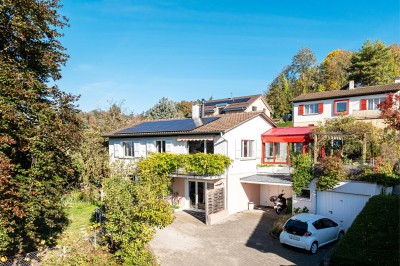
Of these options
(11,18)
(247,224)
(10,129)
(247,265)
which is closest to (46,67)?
(11,18)

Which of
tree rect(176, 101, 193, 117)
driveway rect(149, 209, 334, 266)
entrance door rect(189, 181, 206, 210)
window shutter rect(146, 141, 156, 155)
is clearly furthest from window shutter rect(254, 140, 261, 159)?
tree rect(176, 101, 193, 117)

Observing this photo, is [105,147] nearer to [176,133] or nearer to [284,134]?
[176,133]

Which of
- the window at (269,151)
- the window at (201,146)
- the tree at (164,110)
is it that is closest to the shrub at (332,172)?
the window at (269,151)

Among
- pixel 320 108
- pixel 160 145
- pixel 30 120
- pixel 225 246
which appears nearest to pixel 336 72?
pixel 320 108

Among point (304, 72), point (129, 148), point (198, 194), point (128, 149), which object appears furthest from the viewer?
Result: point (304, 72)

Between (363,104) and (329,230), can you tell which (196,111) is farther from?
(363,104)

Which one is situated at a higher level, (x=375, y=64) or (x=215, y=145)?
(x=375, y=64)
